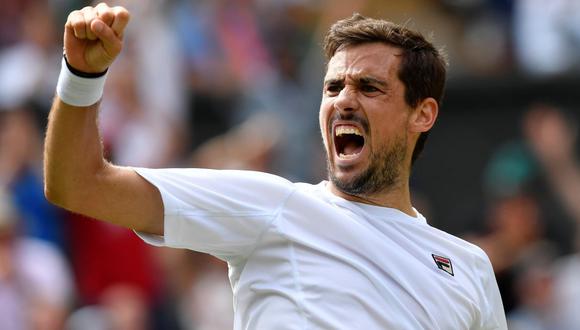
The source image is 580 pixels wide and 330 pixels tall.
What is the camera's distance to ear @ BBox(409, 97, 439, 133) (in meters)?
4.55

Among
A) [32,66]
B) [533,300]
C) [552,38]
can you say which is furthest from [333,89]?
[552,38]

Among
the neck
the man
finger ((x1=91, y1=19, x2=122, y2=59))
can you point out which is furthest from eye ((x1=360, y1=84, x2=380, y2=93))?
finger ((x1=91, y1=19, x2=122, y2=59))

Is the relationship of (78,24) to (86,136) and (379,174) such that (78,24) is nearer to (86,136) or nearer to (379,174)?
(86,136)

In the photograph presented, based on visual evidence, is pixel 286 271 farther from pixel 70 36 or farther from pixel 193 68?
pixel 193 68

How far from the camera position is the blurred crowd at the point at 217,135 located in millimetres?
8242

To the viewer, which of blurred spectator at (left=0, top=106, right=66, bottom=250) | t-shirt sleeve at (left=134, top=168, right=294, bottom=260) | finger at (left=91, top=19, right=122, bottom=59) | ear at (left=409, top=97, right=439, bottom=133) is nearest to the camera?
finger at (left=91, top=19, right=122, bottom=59)

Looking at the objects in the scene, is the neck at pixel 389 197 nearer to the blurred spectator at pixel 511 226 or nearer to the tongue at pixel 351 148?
the tongue at pixel 351 148

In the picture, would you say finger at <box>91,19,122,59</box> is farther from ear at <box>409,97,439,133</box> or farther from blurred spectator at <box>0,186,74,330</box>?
blurred spectator at <box>0,186,74,330</box>

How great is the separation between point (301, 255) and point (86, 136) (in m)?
0.76

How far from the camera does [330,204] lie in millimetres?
4219

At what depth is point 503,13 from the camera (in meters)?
10.9

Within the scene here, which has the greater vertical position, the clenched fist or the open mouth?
the clenched fist

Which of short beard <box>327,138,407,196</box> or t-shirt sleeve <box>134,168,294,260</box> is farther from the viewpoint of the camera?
short beard <box>327,138,407,196</box>

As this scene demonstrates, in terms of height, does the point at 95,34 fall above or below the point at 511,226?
above
